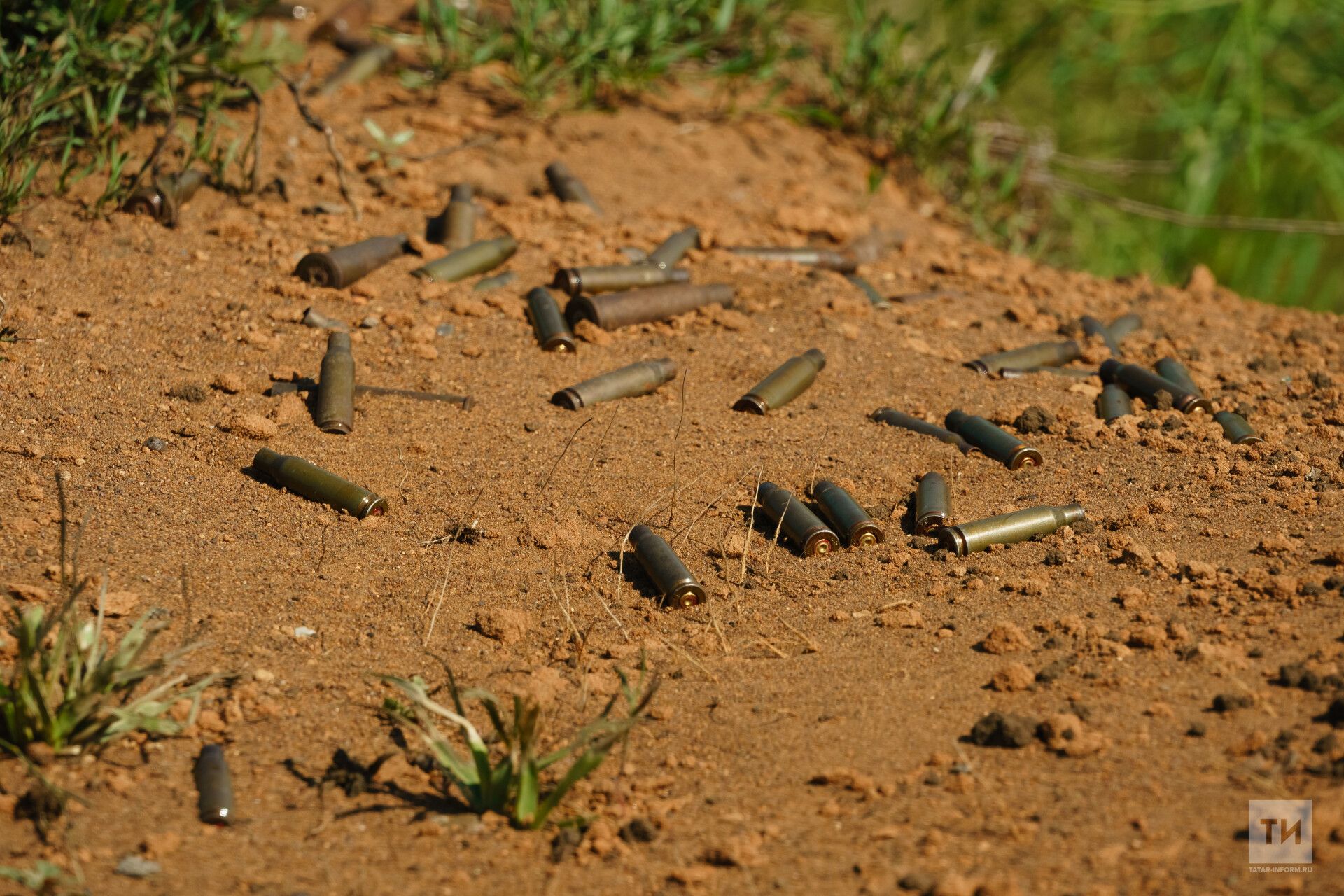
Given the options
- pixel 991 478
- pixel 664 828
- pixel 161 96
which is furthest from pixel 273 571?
pixel 161 96

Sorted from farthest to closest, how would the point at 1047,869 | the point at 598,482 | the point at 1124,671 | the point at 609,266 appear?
the point at 609,266
the point at 598,482
the point at 1124,671
the point at 1047,869

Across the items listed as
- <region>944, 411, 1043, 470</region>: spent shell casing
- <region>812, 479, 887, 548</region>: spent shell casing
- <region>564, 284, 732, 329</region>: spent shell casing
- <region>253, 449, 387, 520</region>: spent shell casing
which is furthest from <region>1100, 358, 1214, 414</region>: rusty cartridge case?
<region>253, 449, 387, 520</region>: spent shell casing

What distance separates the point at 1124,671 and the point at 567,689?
62.6 inches

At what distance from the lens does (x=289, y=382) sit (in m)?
4.88

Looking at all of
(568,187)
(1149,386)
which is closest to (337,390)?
(568,187)

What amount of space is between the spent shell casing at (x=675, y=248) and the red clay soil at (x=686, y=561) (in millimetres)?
119

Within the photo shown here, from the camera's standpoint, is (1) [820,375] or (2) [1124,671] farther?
(1) [820,375]

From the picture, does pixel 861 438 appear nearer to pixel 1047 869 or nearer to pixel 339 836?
pixel 1047 869

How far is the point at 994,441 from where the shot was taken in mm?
4758

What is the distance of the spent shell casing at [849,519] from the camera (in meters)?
4.20

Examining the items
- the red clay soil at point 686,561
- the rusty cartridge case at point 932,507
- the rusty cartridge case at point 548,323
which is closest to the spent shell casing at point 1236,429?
the red clay soil at point 686,561

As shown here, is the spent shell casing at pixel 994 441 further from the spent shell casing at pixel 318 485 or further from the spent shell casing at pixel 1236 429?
the spent shell casing at pixel 318 485

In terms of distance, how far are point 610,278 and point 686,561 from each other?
195cm

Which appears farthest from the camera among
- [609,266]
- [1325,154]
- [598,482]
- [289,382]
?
[1325,154]
